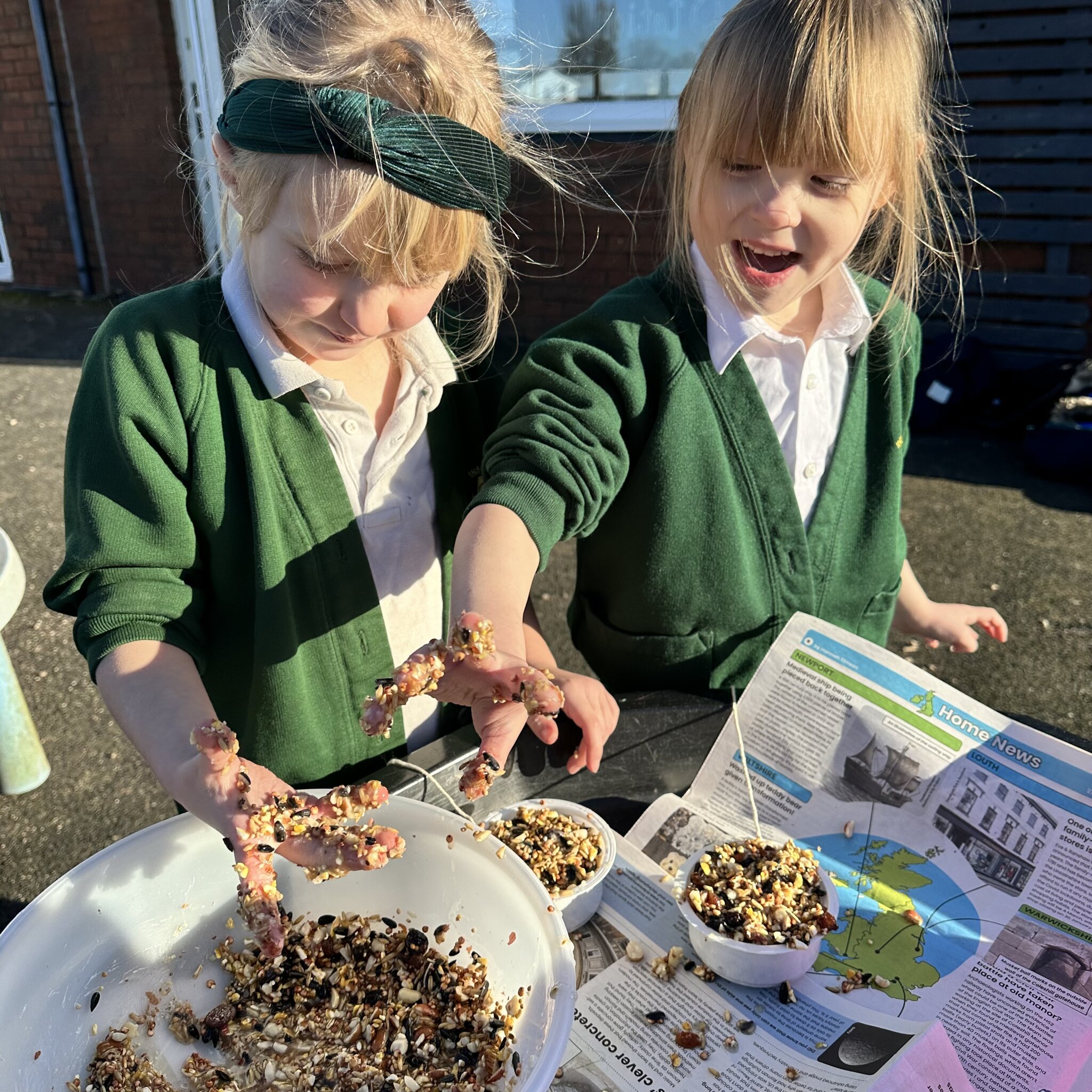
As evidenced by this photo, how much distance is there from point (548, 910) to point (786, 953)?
26 centimetres

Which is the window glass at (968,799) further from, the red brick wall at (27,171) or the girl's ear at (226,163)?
the red brick wall at (27,171)

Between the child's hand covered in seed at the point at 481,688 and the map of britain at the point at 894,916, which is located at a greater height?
the child's hand covered in seed at the point at 481,688

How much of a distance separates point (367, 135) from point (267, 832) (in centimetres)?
69

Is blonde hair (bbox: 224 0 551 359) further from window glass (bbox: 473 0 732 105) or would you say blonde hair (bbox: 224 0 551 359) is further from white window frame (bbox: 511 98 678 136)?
white window frame (bbox: 511 98 678 136)

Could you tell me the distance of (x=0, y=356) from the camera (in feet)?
20.2

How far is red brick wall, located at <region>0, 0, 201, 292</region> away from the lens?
603 cm

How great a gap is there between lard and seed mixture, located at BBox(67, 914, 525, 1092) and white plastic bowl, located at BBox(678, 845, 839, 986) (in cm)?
21

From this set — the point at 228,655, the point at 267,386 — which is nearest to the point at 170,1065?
the point at 228,655

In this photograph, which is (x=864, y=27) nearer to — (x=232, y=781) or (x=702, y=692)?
(x=702, y=692)

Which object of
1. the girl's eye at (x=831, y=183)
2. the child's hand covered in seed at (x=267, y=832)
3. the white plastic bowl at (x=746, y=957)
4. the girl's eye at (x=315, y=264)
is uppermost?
the girl's eye at (x=831, y=183)

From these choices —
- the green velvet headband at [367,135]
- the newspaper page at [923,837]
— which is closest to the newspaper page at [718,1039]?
the newspaper page at [923,837]

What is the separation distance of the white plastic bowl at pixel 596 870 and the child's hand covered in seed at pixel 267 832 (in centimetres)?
17

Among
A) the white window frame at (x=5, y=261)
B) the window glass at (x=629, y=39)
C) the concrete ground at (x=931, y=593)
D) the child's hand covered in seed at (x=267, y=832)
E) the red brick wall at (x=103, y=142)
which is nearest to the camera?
the child's hand covered in seed at (x=267, y=832)

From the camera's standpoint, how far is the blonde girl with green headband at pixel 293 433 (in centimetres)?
97
